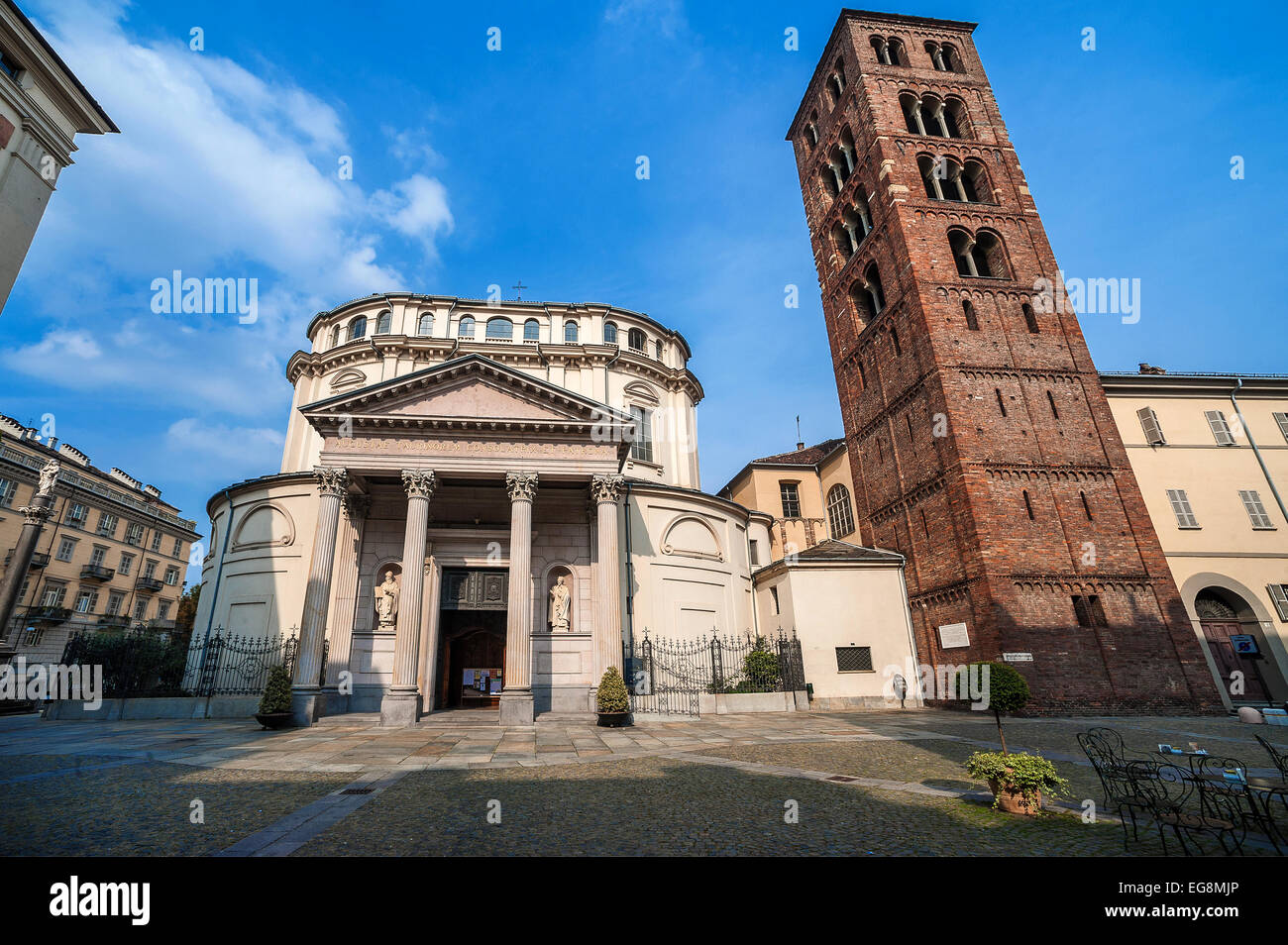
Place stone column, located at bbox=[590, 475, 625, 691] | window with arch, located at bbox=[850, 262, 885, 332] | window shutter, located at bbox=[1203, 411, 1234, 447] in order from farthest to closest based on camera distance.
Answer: window with arch, located at bbox=[850, 262, 885, 332] → window shutter, located at bbox=[1203, 411, 1234, 447] → stone column, located at bbox=[590, 475, 625, 691]

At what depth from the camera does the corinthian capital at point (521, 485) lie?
1797 cm

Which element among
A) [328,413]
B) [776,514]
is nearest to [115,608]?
[328,413]

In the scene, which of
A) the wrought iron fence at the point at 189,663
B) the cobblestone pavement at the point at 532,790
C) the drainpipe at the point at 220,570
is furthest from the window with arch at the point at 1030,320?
the drainpipe at the point at 220,570

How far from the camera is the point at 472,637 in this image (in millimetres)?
21734

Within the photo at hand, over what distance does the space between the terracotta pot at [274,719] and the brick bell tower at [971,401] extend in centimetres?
2112

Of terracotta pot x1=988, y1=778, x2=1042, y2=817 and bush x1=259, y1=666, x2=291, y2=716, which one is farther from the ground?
bush x1=259, y1=666, x2=291, y2=716

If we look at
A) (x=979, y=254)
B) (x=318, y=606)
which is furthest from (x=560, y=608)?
(x=979, y=254)

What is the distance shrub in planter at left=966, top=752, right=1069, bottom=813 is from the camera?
623 cm

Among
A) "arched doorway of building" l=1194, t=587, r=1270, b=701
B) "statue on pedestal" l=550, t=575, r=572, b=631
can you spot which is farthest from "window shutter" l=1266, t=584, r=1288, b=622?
"statue on pedestal" l=550, t=575, r=572, b=631

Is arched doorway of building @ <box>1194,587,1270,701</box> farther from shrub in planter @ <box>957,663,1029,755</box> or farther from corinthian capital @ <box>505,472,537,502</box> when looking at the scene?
corinthian capital @ <box>505,472,537,502</box>

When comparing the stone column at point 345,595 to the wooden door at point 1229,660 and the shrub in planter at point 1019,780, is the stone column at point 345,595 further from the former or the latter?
the wooden door at point 1229,660

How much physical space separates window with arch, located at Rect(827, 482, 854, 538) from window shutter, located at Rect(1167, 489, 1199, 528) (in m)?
12.6
